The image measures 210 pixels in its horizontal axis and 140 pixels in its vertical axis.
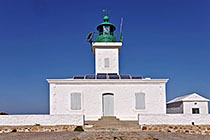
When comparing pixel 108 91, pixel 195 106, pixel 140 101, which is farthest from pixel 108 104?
pixel 195 106

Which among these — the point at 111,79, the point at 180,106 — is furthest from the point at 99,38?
the point at 180,106

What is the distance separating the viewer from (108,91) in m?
15.4

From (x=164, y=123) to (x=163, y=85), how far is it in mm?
4386

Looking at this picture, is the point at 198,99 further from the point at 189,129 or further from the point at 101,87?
the point at 101,87

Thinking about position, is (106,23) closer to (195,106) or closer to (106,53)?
→ (106,53)

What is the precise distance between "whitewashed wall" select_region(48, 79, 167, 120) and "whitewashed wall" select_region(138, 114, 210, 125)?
340 cm

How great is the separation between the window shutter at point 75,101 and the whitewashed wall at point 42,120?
10.5 feet

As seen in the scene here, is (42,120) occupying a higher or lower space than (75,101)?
lower

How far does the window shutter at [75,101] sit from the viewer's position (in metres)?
15.1

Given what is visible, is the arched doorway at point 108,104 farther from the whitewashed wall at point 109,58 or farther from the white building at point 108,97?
the whitewashed wall at point 109,58

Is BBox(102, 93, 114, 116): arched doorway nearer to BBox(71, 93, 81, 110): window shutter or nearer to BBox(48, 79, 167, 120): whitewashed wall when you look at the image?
BBox(48, 79, 167, 120): whitewashed wall

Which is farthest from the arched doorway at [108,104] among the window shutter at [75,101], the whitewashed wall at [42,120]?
the whitewashed wall at [42,120]

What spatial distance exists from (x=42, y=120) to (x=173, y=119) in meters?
7.41

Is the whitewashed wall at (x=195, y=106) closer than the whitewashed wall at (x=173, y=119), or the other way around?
the whitewashed wall at (x=173, y=119)
